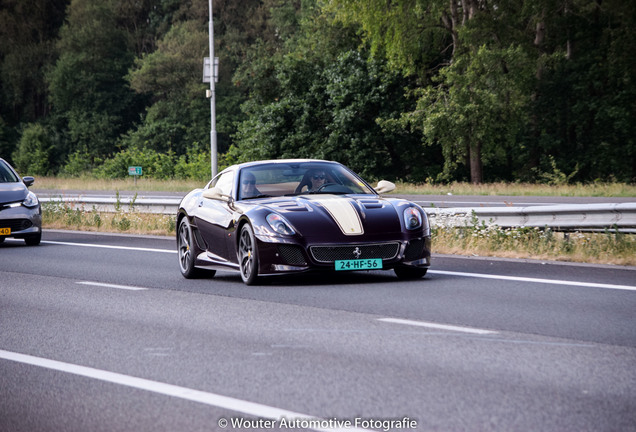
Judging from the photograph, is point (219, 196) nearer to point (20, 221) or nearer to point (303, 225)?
point (303, 225)

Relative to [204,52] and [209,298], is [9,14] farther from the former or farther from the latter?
[209,298]

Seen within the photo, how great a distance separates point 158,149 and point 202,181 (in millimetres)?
24243

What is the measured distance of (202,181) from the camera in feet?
167

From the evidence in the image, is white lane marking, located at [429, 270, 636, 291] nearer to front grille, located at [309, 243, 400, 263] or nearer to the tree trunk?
front grille, located at [309, 243, 400, 263]

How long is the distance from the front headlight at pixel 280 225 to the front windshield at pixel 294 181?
1.03 metres

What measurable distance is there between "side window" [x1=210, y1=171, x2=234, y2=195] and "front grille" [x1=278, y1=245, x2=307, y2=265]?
5.37 ft

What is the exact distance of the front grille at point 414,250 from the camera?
1139cm

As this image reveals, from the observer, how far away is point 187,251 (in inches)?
519

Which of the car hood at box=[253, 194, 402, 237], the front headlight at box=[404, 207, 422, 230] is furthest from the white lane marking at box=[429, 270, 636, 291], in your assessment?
the car hood at box=[253, 194, 402, 237]

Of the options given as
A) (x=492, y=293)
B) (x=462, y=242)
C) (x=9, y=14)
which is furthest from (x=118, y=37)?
(x=492, y=293)

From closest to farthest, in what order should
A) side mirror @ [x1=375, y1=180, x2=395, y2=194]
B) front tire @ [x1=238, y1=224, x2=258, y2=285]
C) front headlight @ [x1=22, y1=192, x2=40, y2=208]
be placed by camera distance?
front tire @ [x1=238, y1=224, x2=258, y2=285] → side mirror @ [x1=375, y1=180, x2=395, y2=194] → front headlight @ [x1=22, y1=192, x2=40, y2=208]

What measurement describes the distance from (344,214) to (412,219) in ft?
2.55

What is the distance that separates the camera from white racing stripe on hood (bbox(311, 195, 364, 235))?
1111 cm

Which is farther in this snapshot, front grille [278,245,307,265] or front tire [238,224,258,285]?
front tire [238,224,258,285]
